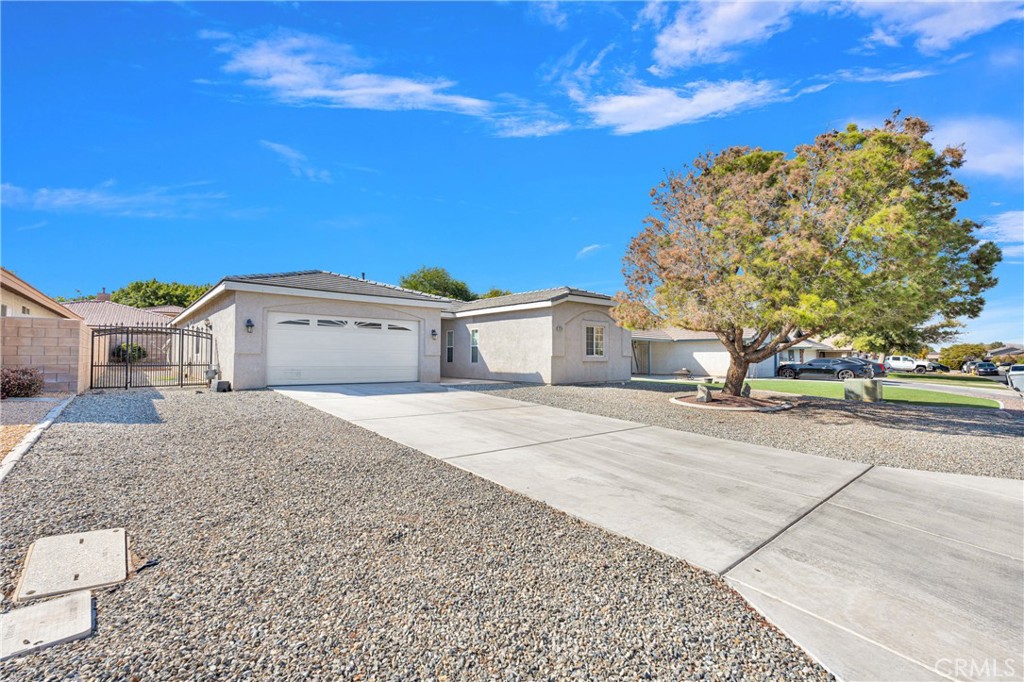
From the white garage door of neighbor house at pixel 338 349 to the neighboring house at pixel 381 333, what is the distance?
0.03 meters

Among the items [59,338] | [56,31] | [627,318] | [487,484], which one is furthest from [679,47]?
[59,338]

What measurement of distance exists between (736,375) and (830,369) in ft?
69.6

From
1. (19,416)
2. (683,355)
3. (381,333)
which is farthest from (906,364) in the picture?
(19,416)

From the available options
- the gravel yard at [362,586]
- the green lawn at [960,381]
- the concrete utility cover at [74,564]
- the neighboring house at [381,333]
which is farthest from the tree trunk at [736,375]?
the green lawn at [960,381]

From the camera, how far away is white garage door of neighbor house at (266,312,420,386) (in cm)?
1403

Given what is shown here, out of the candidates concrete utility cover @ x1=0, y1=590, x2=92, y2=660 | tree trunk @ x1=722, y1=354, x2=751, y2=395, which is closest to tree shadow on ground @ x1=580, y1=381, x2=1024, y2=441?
tree trunk @ x1=722, y1=354, x2=751, y2=395

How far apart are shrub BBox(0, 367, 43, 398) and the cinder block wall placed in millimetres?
631

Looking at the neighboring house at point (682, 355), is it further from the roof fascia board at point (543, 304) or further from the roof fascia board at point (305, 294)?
the roof fascia board at point (305, 294)

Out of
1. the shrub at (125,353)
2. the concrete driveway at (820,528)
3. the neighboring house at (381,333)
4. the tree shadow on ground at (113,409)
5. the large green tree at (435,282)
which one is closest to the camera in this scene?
the concrete driveway at (820,528)

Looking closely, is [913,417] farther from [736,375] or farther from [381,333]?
[381,333]

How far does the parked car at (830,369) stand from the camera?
27.7 m

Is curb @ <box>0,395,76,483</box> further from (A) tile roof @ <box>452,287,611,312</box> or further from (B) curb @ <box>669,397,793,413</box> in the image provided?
(A) tile roof @ <box>452,287,611,312</box>

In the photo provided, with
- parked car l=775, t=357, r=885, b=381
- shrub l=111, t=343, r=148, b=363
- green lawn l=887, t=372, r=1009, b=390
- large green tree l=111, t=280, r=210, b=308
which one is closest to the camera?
shrub l=111, t=343, r=148, b=363

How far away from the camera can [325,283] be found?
15.2m
